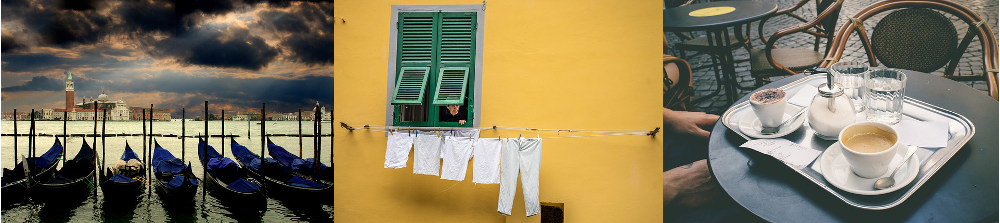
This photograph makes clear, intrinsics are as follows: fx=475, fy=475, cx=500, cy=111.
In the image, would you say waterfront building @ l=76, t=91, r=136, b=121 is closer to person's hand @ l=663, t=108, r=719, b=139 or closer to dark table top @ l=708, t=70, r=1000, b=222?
person's hand @ l=663, t=108, r=719, b=139

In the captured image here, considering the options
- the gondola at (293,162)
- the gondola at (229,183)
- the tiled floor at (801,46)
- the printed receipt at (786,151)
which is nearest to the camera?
the tiled floor at (801,46)

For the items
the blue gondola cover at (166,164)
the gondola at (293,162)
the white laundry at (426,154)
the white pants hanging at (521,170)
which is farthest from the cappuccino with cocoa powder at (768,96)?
the blue gondola cover at (166,164)

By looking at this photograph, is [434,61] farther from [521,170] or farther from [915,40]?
[915,40]

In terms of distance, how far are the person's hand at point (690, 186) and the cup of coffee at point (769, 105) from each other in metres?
0.60

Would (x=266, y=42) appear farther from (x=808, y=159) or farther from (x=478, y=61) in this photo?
(x=808, y=159)

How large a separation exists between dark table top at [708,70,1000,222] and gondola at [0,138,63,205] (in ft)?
56.6

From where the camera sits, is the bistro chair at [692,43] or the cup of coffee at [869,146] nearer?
the cup of coffee at [869,146]

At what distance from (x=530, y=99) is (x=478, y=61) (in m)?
0.56

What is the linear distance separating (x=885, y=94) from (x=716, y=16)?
4.67ft

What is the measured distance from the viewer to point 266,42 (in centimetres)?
1373

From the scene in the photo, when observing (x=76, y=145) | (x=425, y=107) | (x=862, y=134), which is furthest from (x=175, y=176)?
(x=76, y=145)

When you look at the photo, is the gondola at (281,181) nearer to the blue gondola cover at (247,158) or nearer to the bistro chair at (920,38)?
the blue gondola cover at (247,158)

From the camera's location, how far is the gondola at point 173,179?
42.4 feet

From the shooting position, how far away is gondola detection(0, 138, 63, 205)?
42.5ft
